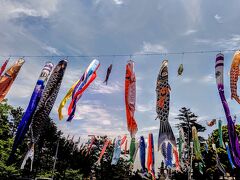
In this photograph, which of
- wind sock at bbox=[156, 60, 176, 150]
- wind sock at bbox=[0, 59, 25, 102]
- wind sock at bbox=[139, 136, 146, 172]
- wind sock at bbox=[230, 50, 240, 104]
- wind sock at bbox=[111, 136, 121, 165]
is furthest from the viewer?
wind sock at bbox=[111, 136, 121, 165]

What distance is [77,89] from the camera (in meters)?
11.5

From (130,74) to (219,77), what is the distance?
346 cm

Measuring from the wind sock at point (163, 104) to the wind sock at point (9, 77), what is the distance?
6371mm

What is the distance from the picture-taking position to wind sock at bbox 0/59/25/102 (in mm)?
11945

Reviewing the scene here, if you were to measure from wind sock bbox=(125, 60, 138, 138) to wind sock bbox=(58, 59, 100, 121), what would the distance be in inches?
59.0

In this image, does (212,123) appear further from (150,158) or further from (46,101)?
(46,101)

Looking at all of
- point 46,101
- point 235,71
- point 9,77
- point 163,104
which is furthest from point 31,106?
point 235,71

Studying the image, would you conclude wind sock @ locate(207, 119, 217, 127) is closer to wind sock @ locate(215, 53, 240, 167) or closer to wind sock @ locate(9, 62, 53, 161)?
wind sock @ locate(215, 53, 240, 167)

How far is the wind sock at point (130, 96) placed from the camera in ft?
34.8

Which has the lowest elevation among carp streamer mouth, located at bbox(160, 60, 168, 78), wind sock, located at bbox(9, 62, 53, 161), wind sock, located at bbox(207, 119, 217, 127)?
wind sock, located at bbox(9, 62, 53, 161)

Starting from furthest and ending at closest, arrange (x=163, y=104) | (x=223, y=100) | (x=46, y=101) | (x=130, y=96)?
(x=130, y=96)
(x=46, y=101)
(x=163, y=104)
(x=223, y=100)

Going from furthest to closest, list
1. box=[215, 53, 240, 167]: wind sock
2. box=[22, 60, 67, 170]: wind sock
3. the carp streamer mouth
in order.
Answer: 1. the carp streamer mouth
2. box=[22, 60, 67, 170]: wind sock
3. box=[215, 53, 240, 167]: wind sock

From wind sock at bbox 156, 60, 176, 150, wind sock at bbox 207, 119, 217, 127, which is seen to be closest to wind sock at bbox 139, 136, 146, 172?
wind sock at bbox 207, 119, 217, 127

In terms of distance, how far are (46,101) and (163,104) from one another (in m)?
4.57
